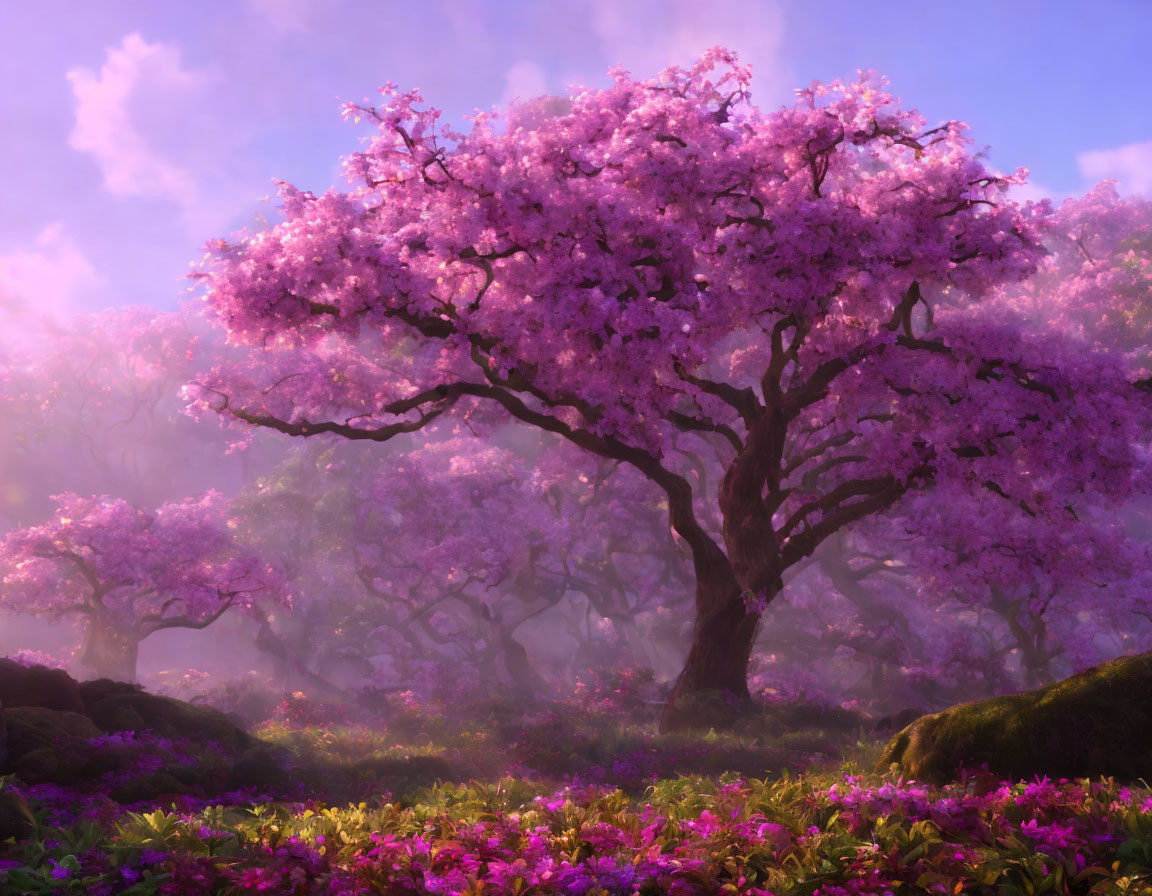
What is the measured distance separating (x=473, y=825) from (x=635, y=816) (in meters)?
1.29

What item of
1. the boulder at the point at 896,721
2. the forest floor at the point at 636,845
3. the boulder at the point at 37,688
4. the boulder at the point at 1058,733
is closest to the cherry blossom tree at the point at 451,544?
the boulder at the point at 896,721

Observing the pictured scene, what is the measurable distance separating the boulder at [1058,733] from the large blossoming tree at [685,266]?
7.14 metres

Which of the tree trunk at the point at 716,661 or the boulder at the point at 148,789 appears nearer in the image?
the boulder at the point at 148,789

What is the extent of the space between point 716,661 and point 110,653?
17.9 meters

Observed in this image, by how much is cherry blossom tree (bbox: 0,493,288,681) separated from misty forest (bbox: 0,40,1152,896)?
11 centimetres

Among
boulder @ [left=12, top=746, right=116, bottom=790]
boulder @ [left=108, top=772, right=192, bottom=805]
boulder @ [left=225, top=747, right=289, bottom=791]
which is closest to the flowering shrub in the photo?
boulder @ [left=108, top=772, right=192, bottom=805]

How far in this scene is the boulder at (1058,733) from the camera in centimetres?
773

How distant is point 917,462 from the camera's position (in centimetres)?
1616

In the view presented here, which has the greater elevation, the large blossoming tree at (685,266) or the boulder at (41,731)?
the large blossoming tree at (685,266)

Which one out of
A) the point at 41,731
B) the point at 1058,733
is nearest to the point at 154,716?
the point at 41,731

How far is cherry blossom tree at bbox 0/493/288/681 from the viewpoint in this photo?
2342 cm

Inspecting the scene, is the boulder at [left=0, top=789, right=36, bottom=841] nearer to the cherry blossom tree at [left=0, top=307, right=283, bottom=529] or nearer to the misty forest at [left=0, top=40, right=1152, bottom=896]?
the misty forest at [left=0, top=40, right=1152, bottom=896]

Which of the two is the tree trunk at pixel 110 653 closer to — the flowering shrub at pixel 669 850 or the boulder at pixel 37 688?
the boulder at pixel 37 688

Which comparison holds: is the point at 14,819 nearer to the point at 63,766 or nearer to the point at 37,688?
the point at 63,766
